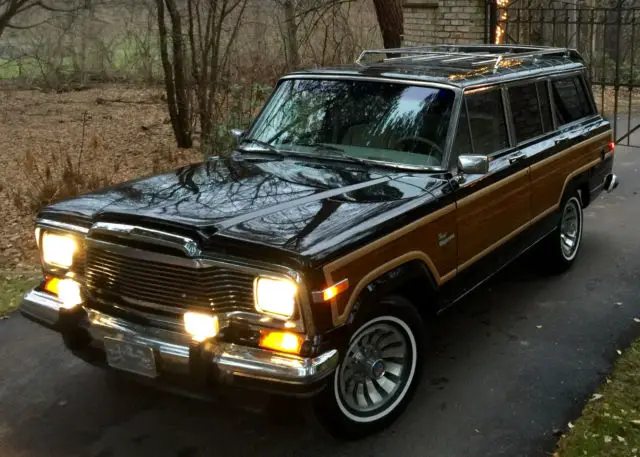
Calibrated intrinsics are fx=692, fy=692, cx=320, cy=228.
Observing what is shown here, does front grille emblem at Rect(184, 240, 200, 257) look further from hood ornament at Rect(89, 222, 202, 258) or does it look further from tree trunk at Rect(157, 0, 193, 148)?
tree trunk at Rect(157, 0, 193, 148)

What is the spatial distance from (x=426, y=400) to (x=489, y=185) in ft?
4.86

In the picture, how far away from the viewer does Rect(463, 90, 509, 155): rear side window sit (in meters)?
4.57

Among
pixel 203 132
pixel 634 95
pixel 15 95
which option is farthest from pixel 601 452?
pixel 15 95

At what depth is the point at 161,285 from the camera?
11.2 ft

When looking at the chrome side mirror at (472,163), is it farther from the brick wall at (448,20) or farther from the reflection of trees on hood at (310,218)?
the brick wall at (448,20)

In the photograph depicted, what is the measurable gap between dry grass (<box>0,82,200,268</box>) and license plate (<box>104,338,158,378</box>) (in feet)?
13.5

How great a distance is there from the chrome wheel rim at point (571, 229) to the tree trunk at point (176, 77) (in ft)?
25.2

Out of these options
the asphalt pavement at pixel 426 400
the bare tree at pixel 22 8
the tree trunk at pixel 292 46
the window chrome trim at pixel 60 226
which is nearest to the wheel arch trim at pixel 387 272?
the asphalt pavement at pixel 426 400

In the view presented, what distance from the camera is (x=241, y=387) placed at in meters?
3.21

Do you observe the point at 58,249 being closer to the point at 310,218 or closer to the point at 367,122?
the point at 310,218

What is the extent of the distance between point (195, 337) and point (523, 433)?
185 centimetres

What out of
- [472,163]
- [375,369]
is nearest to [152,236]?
[375,369]

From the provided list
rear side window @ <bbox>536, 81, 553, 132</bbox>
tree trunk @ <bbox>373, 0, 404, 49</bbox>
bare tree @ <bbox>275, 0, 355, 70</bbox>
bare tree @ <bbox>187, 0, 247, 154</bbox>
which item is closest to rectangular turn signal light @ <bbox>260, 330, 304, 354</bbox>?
rear side window @ <bbox>536, 81, 553, 132</bbox>

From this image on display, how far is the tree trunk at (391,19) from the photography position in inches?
474
